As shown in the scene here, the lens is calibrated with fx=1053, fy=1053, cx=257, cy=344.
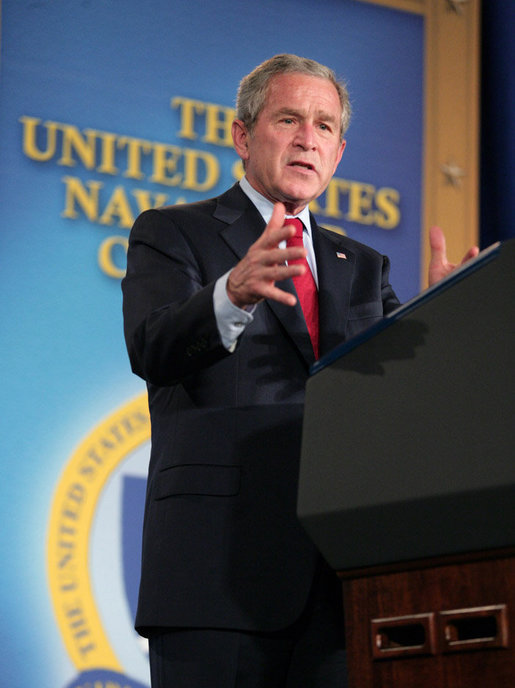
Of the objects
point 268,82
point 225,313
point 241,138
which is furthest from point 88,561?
point 225,313

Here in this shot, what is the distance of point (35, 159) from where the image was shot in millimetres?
2994

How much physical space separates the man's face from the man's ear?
27 mm

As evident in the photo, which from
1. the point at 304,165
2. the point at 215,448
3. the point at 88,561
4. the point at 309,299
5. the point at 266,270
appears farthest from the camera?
the point at 88,561

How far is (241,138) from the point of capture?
1761 millimetres

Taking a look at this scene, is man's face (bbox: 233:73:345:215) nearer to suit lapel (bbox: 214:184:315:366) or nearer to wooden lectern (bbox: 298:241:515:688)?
suit lapel (bbox: 214:184:315:366)

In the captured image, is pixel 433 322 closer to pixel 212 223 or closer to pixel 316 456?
pixel 316 456

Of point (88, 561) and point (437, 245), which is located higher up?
point (437, 245)

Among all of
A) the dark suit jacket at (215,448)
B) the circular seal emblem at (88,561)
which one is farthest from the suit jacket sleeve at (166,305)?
the circular seal emblem at (88,561)

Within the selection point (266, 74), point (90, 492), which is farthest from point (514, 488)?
point (90, 492)

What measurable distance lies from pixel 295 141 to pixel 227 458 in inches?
21.2

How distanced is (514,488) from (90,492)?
6.91ft

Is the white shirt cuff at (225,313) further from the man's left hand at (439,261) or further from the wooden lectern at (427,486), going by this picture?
the man's left hand at (439,261)

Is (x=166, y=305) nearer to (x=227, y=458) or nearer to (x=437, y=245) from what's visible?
(x=227, y=458)

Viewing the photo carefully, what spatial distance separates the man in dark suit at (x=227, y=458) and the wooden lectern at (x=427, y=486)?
8.6 inches
